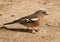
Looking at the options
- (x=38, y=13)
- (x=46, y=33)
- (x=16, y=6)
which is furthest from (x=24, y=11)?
(x=46, y=33)

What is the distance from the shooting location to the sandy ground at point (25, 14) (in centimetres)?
948

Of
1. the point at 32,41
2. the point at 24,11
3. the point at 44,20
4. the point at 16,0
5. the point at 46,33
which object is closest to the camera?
the point at 32,41

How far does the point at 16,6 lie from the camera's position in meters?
12.3

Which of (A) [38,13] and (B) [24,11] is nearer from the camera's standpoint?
(A) [38,13]

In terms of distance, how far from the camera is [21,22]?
33.2ft

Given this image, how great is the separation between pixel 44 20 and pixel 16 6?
193 cm

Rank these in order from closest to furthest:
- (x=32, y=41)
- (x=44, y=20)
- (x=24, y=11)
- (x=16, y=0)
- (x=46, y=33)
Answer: (x=32, y=41) → (x=46, y=33) → (x=44, y=20) → (x=24, y=11) → (x=16, y=0)

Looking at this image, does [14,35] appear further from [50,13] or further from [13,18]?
[50,13]

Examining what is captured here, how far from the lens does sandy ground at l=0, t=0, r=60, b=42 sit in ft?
31.1

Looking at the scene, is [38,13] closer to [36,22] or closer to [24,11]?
[36,22]

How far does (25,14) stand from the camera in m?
11.5

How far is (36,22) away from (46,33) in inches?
21.3

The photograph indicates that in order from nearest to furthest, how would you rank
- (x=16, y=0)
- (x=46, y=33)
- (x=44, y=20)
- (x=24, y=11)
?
1. (x=46, y=33)
2. (x=44, y=20)
3. (x=24, y=11)
4. (x=16, y=0)

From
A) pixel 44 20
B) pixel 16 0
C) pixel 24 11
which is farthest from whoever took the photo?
pixel 16 0
